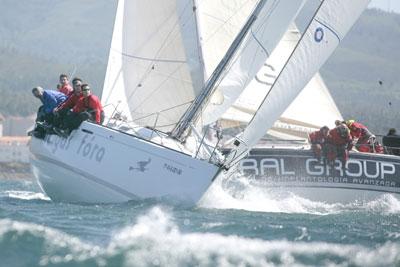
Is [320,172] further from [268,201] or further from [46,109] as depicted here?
[46,109]

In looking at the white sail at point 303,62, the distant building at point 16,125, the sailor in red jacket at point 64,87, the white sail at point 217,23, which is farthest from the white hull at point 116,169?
the distant building at point 16,125

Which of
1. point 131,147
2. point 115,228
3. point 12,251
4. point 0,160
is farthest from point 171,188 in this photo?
point 0,160

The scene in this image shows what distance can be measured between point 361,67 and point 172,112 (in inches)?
4839

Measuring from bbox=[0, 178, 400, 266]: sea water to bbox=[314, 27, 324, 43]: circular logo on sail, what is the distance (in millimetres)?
2254

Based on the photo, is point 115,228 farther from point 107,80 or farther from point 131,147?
point 107,80

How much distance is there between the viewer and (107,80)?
19.2m

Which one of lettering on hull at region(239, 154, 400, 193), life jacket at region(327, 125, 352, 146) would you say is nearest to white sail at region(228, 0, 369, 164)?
lettering on hull at region(239, 154, 400, 193)

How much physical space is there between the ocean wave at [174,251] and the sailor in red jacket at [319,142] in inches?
275

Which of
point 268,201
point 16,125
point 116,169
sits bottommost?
point 116,169

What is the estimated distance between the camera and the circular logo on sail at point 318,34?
14.7 meters

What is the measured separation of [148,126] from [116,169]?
1368mm

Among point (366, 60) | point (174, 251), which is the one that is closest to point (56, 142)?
point (174, 251)

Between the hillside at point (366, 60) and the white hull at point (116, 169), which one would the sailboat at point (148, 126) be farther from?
the hillside at point (366, 60)

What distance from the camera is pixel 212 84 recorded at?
1599 centimetres
